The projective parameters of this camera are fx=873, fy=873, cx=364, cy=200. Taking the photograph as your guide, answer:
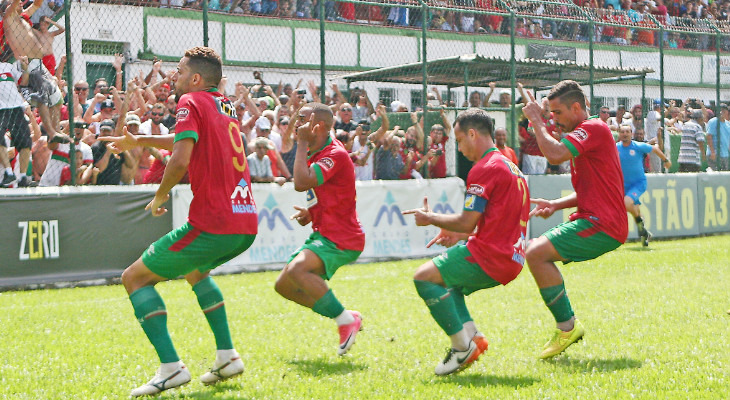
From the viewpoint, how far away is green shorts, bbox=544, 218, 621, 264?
633 cm

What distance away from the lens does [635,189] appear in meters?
14.5

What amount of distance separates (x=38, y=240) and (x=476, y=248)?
7.41 metres

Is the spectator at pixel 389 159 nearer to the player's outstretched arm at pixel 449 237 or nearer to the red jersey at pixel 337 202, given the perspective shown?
the red jersey at pixel 337 202

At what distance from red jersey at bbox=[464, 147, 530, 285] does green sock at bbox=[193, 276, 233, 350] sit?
1.65m

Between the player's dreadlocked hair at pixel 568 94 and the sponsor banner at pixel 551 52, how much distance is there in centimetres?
1144

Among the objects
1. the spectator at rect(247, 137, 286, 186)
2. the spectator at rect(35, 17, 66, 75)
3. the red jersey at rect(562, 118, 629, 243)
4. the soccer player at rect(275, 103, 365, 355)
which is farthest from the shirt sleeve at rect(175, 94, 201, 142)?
the spectator at rect(247, 137, 286, 186)

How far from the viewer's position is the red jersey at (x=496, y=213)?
18.4 ft

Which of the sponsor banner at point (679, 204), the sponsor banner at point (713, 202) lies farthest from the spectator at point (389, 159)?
the sponsor banner at point (713, 202)

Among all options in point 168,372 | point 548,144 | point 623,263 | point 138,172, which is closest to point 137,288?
point 168,372

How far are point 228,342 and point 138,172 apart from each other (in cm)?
745

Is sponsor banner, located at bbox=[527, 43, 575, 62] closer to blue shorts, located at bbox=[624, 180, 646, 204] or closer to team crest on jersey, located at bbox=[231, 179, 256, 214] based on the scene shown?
blue shorts, located at bbox=[624, 180, 646, 204]

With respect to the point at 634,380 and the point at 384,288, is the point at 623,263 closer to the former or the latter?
the point at 384,288

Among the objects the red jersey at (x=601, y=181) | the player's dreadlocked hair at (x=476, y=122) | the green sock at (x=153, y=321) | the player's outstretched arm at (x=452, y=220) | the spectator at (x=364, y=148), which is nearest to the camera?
the green sock at (x=153, y=321)

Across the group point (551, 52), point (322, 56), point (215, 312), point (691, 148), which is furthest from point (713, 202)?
point (215, 312)
